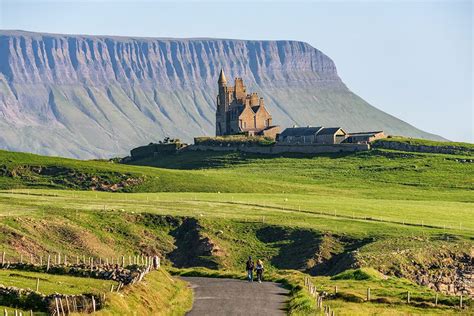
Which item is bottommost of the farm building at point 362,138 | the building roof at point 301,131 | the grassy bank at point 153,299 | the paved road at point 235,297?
the paved road at point 235,297

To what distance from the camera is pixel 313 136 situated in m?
186

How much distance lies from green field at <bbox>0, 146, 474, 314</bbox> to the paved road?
3.14 metres

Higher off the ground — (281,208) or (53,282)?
(53,282)

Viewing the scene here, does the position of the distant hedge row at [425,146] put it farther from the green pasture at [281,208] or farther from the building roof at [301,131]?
the green pasture at [281,208]

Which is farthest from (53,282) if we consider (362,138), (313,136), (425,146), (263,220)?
(313,136)

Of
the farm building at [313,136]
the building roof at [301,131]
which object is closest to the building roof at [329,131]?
the farm building at [313,136]

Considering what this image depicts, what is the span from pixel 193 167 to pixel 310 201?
173ft

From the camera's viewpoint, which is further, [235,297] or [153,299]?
[235,297]

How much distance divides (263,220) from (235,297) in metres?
41.2

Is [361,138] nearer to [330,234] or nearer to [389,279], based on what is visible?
[330,234]

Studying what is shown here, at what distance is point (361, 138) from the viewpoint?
604 feet

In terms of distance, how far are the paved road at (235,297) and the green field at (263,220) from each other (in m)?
3.14

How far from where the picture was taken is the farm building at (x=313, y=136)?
18312 centimetres

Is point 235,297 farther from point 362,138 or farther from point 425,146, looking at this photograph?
point 362,138
